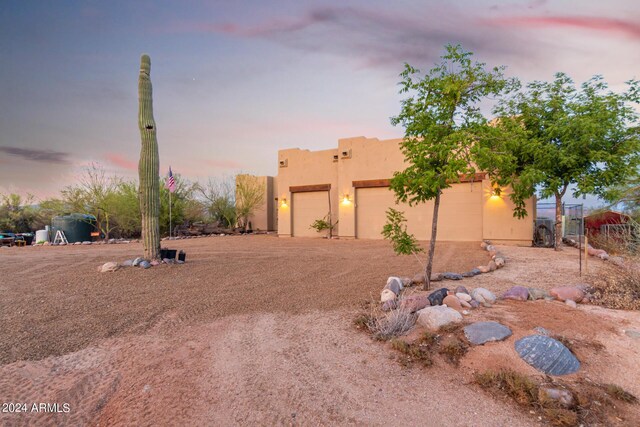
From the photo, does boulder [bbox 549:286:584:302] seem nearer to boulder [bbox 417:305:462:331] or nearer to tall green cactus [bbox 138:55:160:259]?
boulder [bbox 417:305:462:331]

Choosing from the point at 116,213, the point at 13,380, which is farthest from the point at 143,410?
the point at 116,213

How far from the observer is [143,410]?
223 cm

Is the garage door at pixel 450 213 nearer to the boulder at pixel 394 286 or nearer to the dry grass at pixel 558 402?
the boulder at pixel 394 286

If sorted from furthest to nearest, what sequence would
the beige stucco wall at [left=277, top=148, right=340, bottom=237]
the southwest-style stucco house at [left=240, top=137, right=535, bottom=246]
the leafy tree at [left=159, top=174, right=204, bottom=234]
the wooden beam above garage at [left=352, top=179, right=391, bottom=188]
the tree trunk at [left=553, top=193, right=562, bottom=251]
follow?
1. the leafy tree at [left=159, top=174, right=204, bottom=234]
2. the beige stucco wall at [left=277, top=148, right=340, bottom=237]
3. the wooden beam above garage at [left=352, top=179, right=391, bottom=188]
4. the southwest-style stucco house at [left=240, top=137, right=535, bottom=246]
5. the tree trunk at [left=553, top=193, right=562, bottom=251]

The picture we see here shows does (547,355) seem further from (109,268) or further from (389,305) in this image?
(109,268)

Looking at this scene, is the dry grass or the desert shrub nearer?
the dry grass

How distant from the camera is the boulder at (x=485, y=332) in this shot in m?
2.99

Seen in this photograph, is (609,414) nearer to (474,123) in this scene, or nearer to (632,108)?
(474,123)

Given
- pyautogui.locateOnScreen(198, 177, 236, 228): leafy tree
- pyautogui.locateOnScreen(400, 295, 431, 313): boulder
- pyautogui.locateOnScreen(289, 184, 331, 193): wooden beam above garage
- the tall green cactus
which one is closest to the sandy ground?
pyautogui.locateOnScreen(400, 295, 431, 313): boulder

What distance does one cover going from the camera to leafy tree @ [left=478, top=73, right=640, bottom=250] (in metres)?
9.36

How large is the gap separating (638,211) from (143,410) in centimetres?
1375

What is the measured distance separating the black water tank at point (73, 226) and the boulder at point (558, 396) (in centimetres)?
1849

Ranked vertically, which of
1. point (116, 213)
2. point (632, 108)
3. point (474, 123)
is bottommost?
point (116, 213)

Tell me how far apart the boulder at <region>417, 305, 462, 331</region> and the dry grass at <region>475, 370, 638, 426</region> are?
823 millimetres
